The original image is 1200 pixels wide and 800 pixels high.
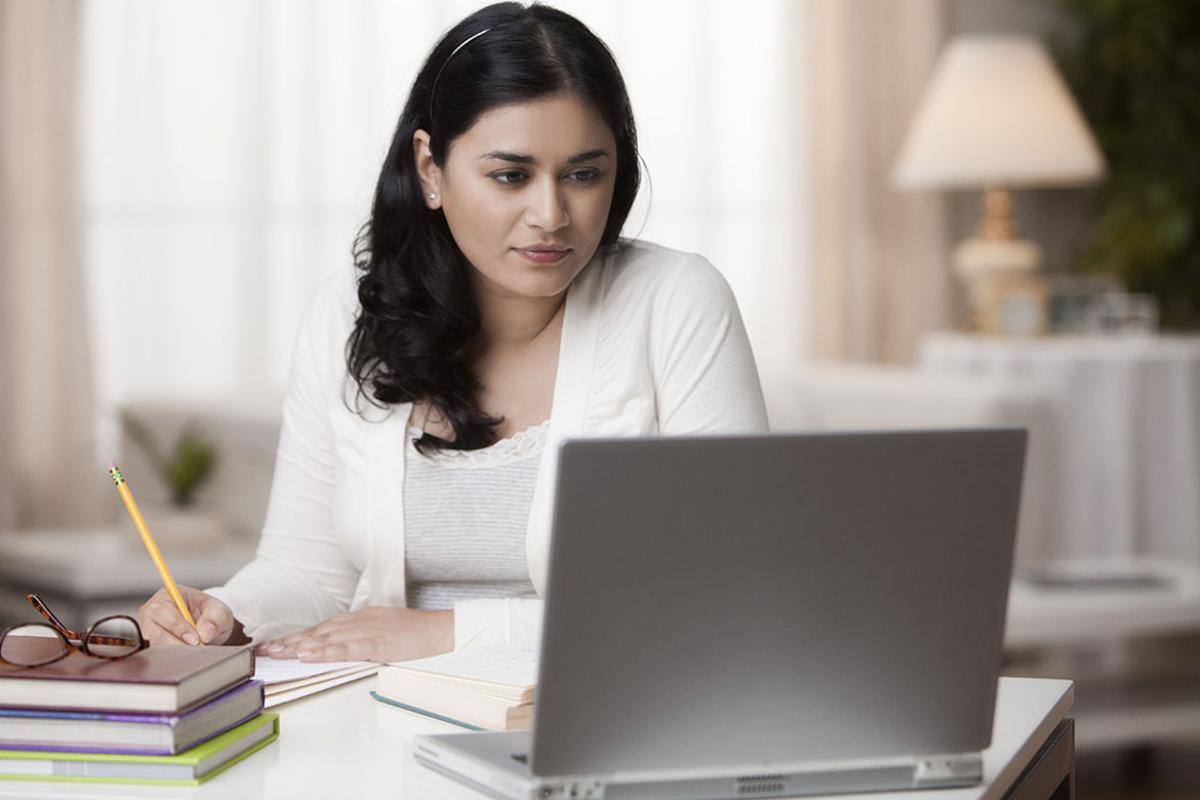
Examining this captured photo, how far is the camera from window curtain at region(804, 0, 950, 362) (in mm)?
4734

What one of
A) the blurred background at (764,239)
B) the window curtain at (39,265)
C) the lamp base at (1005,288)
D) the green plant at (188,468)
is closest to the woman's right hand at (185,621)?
the blurred background at (764,239)

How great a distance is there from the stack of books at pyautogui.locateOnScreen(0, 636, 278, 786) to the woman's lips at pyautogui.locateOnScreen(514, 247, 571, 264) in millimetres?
660

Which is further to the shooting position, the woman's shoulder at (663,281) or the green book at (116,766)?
the woman's shoulder at (663,281)

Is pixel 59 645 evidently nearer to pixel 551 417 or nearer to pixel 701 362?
pixel 551 417

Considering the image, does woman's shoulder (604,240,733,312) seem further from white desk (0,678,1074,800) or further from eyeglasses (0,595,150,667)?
eyeglasses (0,595,150,667)

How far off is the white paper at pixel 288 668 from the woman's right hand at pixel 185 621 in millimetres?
51

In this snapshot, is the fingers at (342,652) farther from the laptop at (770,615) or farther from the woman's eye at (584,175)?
the woman's eye at (584,175)

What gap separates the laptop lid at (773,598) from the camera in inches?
36.2

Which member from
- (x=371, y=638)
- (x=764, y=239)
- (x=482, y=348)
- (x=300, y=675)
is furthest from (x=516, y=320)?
(x=764, y=239)

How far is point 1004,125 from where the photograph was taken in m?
4.08

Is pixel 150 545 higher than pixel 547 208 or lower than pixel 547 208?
lower

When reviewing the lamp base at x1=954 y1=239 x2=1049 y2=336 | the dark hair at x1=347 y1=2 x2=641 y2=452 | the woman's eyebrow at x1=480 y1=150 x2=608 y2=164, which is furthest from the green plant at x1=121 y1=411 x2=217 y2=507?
the lamp base at x1=954 y1=239 x2=1049 y2=336

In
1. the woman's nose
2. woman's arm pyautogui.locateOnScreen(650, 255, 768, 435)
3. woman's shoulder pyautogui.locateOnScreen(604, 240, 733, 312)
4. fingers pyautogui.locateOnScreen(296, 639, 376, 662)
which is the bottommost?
fingers pyautogui.locateOnScreen(296, 639, 376, 662)

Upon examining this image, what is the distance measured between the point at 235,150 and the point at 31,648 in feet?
11.1
